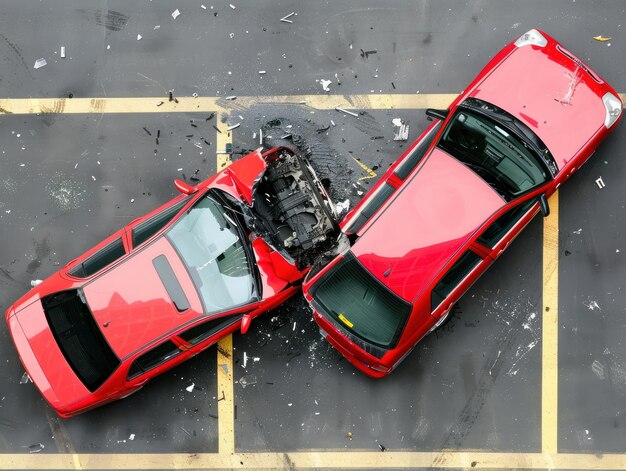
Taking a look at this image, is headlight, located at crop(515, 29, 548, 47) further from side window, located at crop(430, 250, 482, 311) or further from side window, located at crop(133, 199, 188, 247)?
side window, located at crop(133, 199, 188, 247)

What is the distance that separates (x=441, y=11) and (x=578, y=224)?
10.5 feet

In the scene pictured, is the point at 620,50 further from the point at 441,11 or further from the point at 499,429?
the point at 499,429

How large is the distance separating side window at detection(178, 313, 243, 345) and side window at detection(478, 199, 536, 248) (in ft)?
9.43

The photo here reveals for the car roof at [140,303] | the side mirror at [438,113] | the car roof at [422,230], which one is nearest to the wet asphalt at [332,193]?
the side mirror at [438,113]

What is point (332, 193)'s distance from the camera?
25.9ft

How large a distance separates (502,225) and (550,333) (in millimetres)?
1662

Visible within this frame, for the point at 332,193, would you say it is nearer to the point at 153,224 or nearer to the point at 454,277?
the point at 454,277

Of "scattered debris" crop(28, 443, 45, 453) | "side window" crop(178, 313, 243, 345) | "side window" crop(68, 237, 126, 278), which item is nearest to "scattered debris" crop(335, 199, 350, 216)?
"side window" crop(178, 313, 243, 345)

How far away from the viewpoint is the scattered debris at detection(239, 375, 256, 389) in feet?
25.5

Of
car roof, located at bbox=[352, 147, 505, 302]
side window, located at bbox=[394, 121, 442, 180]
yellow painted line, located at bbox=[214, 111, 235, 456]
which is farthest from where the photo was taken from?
yellow painted line, located at bbox=[214, 111, 235, 456]

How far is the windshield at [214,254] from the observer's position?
6.94m

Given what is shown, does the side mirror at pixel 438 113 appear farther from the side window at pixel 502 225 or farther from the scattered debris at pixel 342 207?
the scattered debris at pixel 342 207

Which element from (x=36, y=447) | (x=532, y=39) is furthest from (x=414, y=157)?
(x=36, y=447)

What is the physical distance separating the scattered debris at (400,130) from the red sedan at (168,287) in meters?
1.37
